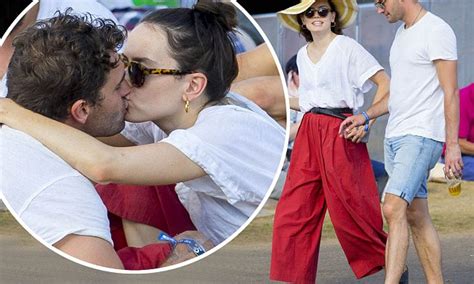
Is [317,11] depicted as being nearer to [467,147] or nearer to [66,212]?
[467,147]

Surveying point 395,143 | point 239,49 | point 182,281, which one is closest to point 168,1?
point 239,49

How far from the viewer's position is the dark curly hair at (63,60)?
6.56 feet

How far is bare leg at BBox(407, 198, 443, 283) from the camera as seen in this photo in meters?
5.49

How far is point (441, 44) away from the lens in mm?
5266

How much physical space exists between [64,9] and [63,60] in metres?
0.12

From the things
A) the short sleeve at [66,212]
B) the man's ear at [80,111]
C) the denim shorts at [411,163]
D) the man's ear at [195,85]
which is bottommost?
the denim shorts at [411,163]

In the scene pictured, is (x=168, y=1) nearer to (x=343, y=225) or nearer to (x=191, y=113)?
(x=191, y=113)

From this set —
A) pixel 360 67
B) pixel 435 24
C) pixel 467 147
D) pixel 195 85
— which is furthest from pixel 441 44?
pixel 195 85

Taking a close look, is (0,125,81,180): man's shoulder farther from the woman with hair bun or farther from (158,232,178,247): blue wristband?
(158,232,178,247): blue wristband

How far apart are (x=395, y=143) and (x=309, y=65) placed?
563 mm

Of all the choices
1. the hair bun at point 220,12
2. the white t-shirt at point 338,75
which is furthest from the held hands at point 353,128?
the hair bun at point 220,12

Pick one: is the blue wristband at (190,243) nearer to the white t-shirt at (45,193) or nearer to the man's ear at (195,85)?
the white t-shirt at (45,193)

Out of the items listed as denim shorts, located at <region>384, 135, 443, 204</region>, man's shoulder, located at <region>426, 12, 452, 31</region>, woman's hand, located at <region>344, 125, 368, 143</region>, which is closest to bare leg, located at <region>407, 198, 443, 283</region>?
denim shorts, located at <region>384, 135, 443, 204</region>

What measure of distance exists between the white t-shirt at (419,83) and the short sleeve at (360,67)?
0.54 ft
